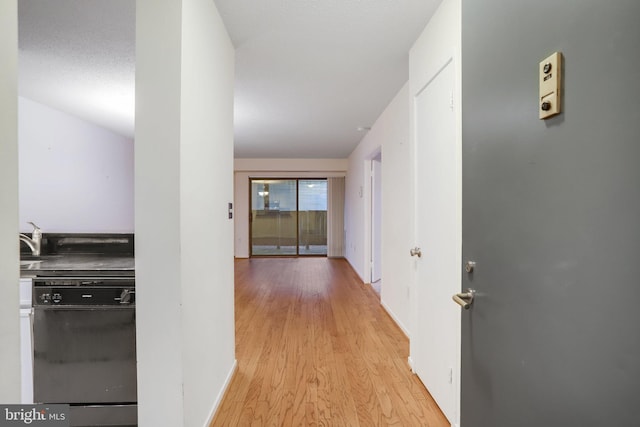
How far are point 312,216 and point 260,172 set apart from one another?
1768 millimetres

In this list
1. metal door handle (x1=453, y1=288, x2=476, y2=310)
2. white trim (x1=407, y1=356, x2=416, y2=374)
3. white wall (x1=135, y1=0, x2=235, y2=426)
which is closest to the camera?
metal door handle (x1=453, y1=288, x2=476, y2=310)

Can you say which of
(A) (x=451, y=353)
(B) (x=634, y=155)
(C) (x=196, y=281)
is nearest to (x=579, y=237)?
(B) (x=634, y=155)

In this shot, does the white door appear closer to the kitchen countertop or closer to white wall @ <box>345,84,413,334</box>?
white wall @ <box>345,84,413,334</box>

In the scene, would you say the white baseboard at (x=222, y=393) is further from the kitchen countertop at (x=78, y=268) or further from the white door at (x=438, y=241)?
the white door at (x=438, y=241)

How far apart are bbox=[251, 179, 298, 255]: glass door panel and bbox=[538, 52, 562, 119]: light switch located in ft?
23.2

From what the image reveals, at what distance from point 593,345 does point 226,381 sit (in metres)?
2.01

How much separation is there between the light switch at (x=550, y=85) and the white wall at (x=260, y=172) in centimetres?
641

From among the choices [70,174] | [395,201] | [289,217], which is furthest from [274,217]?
[395,201]

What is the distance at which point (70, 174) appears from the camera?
3.45 metres

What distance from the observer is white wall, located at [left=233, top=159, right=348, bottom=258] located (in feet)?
22.8

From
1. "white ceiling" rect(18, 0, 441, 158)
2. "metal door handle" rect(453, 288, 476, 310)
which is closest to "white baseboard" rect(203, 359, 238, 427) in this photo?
"metal door handle" rect(453, 288, 476, 310)

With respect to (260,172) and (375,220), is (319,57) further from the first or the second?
(260,172)

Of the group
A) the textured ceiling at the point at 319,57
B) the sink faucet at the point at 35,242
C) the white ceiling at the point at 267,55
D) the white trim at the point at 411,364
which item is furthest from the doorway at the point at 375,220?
the sink faucet at the point at 35,242

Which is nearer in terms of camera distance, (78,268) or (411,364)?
(78,268)
